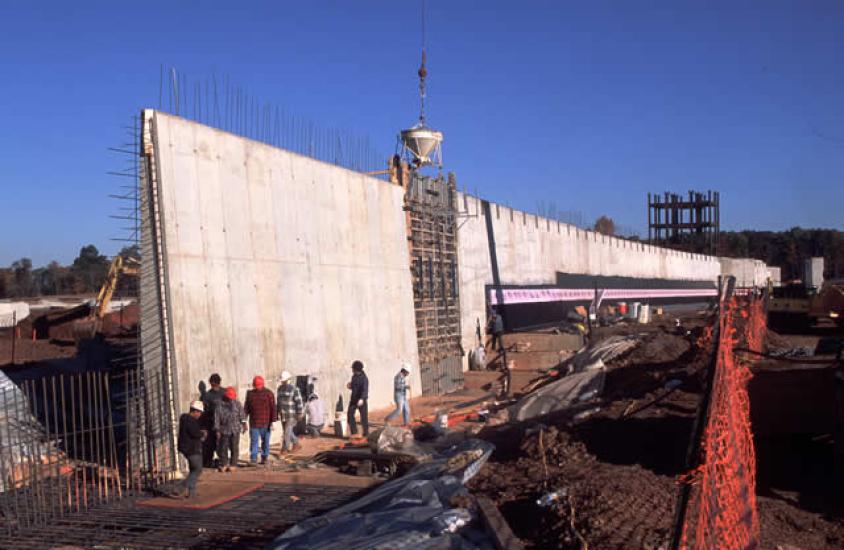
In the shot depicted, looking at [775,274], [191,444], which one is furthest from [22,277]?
[775,274]

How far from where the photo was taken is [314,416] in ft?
51.2

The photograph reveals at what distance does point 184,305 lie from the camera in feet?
42.1

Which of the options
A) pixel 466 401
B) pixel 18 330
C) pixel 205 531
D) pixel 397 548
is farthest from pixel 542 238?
pixel 397 548

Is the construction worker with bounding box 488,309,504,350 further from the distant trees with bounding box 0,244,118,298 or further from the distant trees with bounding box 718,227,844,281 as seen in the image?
the distant trees with bounding box 718,227,844,281

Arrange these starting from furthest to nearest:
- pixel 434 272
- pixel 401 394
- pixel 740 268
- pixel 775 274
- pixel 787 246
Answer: pixel 787 246, pixel 775 274, pixel 740 268, pixel 434 272, pixel 401 394

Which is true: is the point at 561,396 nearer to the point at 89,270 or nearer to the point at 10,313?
the point at 10,313

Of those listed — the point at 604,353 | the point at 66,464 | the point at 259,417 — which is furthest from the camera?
the point at 604,353

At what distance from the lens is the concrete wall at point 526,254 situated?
2625 cm

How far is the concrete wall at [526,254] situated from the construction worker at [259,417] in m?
12.9

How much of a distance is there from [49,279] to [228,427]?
5835cm

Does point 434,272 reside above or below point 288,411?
above

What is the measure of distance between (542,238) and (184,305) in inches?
958

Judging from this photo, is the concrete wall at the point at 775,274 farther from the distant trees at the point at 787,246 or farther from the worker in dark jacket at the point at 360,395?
the worker in dark jacket at the point at 360,395

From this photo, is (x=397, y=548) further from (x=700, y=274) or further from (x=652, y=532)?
(x=700, y=274)
